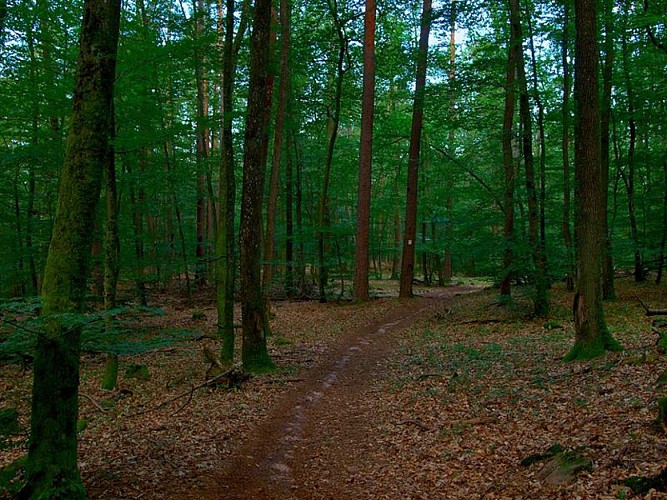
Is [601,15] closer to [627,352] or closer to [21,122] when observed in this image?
[627,352]

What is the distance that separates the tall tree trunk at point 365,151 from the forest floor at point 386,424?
773 centimetres

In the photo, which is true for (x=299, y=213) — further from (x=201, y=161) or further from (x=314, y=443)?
(x=314, y=443)

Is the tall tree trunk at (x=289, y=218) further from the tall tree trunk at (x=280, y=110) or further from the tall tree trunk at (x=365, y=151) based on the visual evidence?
the tall tree trunk at (x=280, y=110)

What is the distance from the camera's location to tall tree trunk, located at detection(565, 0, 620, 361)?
7578 mm

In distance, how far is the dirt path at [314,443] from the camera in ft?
16.8

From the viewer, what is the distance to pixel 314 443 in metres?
6.40

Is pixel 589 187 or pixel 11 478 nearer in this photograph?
pixel 11 478

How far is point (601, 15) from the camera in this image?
13.6 m

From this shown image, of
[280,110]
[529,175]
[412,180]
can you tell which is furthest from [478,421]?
[412,180]

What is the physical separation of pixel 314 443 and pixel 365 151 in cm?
1443

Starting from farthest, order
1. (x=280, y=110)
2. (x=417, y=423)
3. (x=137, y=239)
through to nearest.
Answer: (x=137, y=239)
(x=280, y=110)
(x=417, y=423)

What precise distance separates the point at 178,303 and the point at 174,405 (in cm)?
1541

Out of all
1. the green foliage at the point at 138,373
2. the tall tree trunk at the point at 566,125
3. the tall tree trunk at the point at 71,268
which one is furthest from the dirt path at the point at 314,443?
the tall tree trunk at the point at 566,125

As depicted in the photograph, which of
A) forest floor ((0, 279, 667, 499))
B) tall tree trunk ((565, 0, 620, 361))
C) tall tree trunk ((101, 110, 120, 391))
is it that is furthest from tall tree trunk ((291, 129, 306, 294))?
tall tree trunk ((565, 0, 620, 361))
